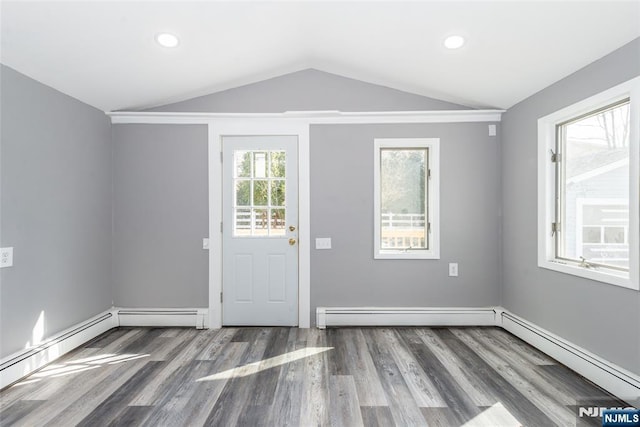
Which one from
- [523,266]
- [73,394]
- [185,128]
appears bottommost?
[73,394]

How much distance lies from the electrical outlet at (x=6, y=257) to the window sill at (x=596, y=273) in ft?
13.8

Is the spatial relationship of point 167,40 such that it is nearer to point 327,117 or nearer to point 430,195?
point 327,117

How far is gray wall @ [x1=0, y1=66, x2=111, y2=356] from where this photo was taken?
7.85 feet

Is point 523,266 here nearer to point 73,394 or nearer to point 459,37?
point 459,37

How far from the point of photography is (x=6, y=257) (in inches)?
92.5

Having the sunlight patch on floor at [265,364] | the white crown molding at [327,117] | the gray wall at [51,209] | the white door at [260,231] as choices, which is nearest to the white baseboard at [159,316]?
the gray wall at [51,209]

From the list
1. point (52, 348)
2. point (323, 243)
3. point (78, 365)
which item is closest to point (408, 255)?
point (323, 243)

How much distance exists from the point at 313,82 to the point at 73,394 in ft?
10.9

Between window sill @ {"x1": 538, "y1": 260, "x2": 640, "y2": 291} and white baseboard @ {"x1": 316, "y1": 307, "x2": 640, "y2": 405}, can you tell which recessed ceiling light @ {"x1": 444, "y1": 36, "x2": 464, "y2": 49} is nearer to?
window sill @ {"x1": 538, "y1": 260, "x2": 640, "y2": 291}

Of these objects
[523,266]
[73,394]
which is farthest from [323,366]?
[523,266]

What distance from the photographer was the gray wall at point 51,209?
94.2 inches

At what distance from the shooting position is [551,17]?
2.07 meters

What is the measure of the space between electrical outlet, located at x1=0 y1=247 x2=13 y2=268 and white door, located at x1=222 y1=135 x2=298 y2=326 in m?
1.67

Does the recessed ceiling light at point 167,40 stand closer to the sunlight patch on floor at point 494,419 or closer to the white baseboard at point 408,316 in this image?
the white baseboard at point 408,316
